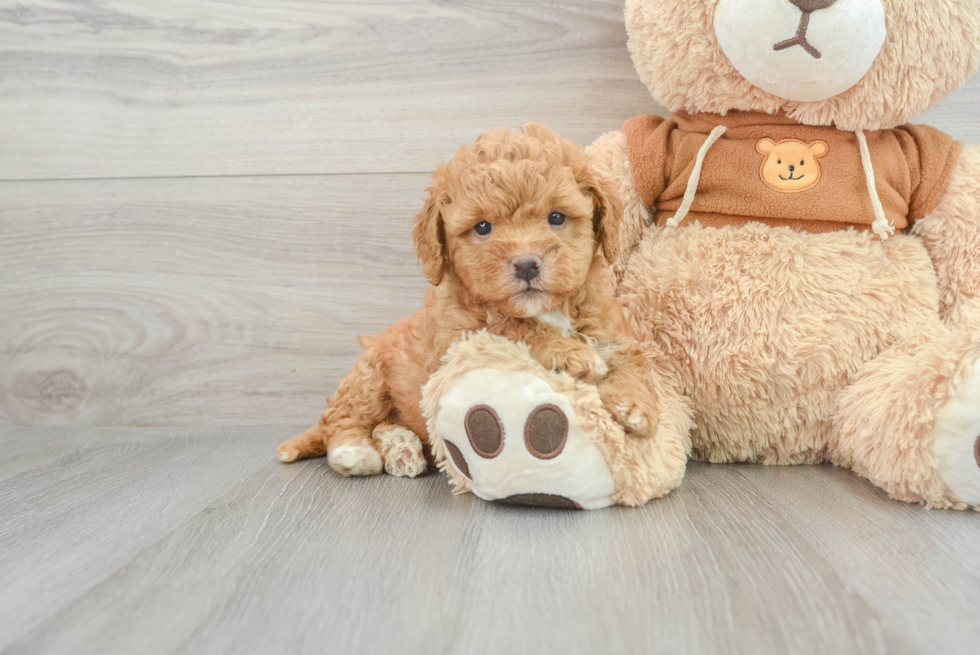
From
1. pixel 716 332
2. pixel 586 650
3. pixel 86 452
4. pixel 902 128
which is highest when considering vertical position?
pixel 902 128

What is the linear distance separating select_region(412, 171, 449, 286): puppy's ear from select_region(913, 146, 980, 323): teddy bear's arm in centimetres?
92

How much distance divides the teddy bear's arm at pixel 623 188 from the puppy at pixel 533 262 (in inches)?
3.7

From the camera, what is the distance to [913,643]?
2.41 ft

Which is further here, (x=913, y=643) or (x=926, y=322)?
(x=926, y=322)

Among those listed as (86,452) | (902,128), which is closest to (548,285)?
(902,128)

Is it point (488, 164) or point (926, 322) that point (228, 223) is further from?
point (926, 322)

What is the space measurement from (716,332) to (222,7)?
1.43m

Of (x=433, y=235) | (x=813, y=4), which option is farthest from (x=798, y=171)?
(x=433, y=235)

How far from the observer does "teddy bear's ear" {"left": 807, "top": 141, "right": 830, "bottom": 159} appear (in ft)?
→ 4.32

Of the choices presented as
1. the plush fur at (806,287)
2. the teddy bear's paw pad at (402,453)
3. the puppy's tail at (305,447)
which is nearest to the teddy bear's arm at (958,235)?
the plush fur at (806,287)

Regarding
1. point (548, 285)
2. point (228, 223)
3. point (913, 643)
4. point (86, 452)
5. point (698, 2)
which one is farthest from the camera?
point (228, 223)

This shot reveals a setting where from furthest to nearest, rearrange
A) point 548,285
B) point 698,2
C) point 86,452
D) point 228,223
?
1. point 228,223
2. point 86,452
3. point 698,2
4. point 548,285

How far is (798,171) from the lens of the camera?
1.32 meters

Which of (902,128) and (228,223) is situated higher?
(902,128)
